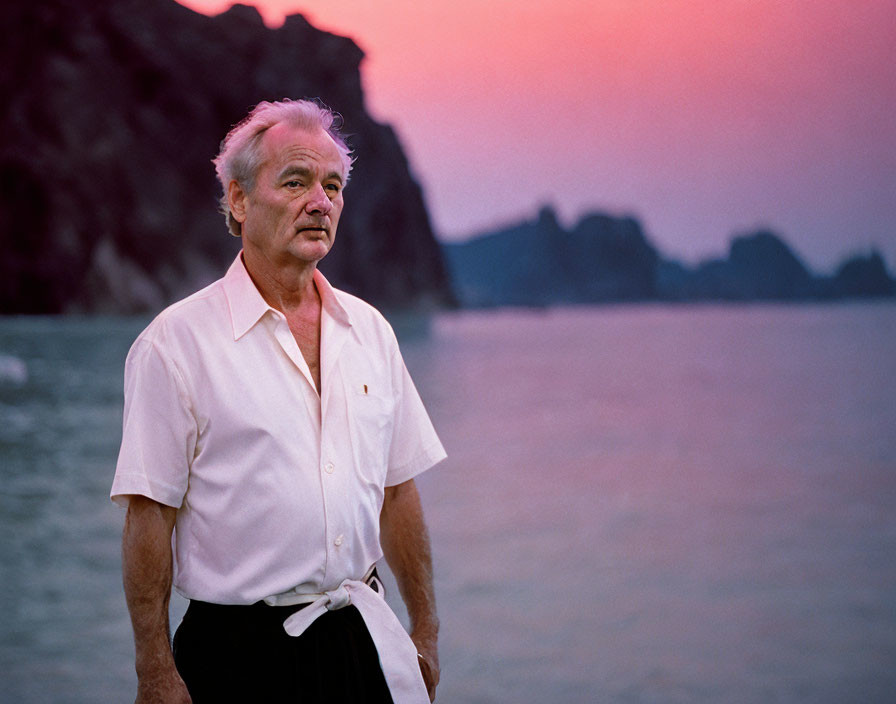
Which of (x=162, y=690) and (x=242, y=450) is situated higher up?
(x=242, y=450)

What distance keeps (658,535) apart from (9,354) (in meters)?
22.1

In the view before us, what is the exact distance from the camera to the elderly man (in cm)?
132

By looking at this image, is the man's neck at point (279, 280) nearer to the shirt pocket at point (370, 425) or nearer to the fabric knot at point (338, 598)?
the shirt pocket at point (370, 425)

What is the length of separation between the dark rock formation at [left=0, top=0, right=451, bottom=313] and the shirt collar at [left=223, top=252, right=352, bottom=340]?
48060 millimetres

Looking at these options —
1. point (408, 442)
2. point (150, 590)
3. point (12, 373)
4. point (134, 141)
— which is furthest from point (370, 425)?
point (134, 141)

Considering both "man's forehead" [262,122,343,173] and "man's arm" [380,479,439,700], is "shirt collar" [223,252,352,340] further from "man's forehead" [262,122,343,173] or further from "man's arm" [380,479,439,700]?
"man's arm" [380,479,439,700]

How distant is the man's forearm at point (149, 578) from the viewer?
1318 millimetres

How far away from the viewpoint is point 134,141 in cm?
5312

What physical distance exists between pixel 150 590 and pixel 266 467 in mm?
226

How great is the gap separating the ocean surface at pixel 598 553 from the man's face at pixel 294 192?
9.68 ft

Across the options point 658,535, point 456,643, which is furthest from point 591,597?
point 658,535

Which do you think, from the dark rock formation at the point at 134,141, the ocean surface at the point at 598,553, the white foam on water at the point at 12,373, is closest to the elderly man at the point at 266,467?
the ocean surface at the point at 598,553

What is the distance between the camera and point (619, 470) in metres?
10.7

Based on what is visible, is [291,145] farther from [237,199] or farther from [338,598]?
[338,598]
